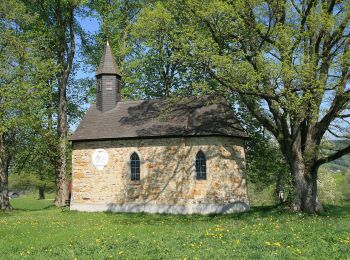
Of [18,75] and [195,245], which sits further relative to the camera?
[18,75]

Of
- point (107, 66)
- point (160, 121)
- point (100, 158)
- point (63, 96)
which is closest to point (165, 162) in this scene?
point (160, 121)

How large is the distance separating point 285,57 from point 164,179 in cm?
972

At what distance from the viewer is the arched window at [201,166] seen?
21.0 metres

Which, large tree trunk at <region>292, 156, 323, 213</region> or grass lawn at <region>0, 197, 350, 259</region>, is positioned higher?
large tree trunk at <region>292, 156, 323, 213</region>

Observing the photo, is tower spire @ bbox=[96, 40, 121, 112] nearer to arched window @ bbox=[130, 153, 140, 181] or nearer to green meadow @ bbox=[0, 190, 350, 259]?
arched window @ bbox=[130, 153, 140, 181]

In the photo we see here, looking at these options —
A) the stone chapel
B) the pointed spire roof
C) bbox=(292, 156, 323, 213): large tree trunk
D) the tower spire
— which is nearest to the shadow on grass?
bbox=(292, 156, 323, 213): large tree trunk

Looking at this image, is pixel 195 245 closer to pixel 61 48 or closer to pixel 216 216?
pixel 216 216

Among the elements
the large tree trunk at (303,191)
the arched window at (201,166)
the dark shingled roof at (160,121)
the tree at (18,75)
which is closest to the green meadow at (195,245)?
the large tree trunk at (303,191)

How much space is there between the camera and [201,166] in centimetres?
2112

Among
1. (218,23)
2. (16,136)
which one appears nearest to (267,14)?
(218,23)

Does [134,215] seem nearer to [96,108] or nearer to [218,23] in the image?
[96,108]

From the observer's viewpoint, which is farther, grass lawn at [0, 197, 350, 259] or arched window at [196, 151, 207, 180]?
arched window at [196, 151, 207, 180]

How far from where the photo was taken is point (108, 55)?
1029 inches

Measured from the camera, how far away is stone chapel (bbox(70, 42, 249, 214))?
20.8 meters
